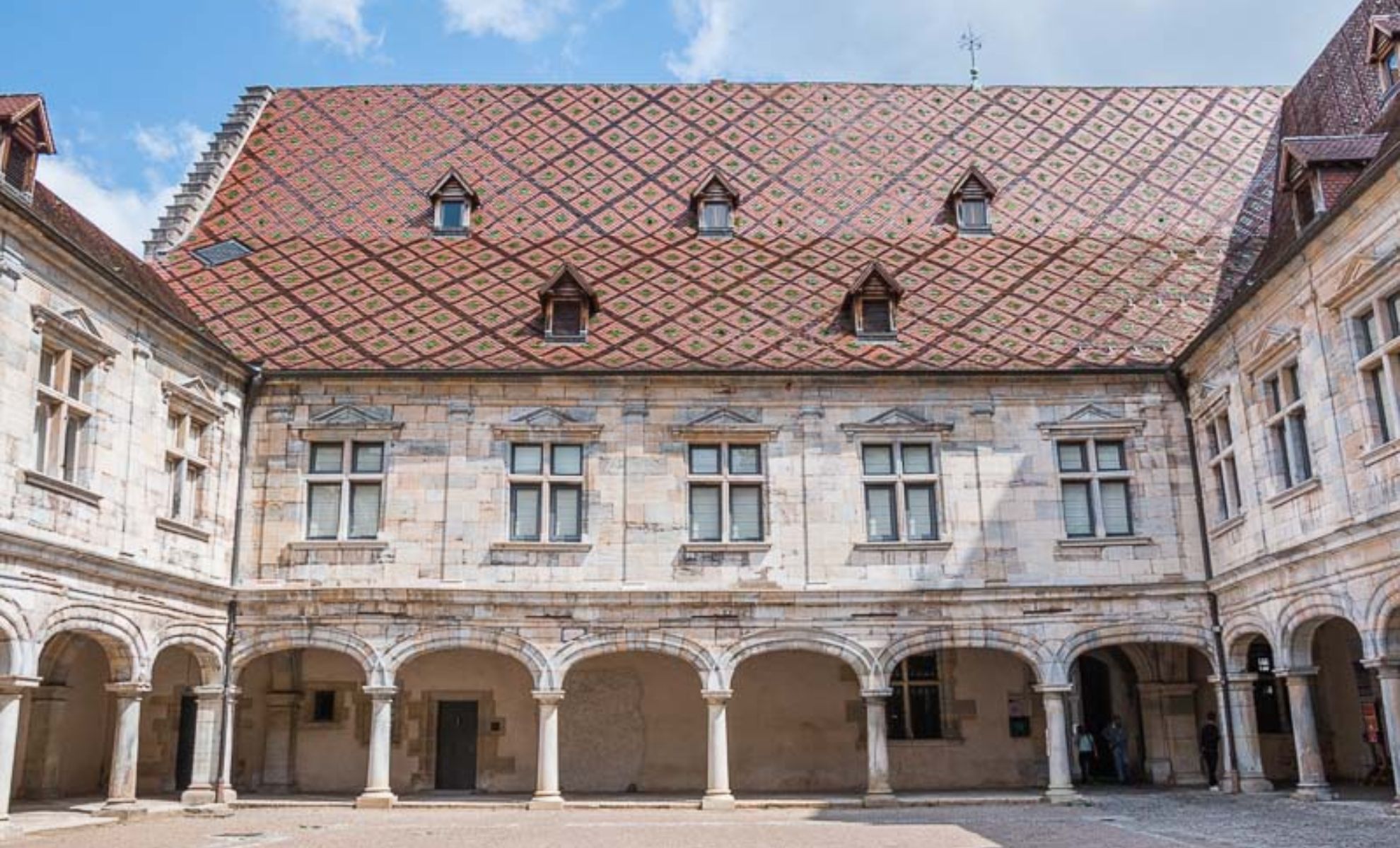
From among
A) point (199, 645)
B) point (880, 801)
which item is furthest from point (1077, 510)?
point (199, 645)

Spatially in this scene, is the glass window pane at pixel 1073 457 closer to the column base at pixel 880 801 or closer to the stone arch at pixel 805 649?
the stone arch at pixel 805 649

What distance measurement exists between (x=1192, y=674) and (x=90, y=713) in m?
13.4

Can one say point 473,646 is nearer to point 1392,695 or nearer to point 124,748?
point 124,748

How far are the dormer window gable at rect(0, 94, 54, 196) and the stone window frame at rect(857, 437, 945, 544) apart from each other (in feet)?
29.0

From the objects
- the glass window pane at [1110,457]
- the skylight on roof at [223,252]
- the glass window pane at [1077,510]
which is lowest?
the glass window pane at [1077,510]

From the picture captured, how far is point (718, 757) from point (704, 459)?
3.30m

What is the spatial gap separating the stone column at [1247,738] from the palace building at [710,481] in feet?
0.16

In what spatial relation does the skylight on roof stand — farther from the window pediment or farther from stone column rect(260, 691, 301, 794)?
stone column rect(260, 691, 301, 794)

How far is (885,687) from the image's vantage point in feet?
45.9

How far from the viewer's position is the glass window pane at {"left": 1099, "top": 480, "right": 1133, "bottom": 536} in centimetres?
1441

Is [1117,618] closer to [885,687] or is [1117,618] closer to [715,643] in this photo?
[885,687]

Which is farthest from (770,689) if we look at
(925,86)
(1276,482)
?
(925,86)

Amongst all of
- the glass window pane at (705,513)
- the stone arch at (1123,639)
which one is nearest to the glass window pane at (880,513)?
the glass window pane at (705,513)

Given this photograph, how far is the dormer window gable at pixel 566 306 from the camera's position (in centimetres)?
1512
